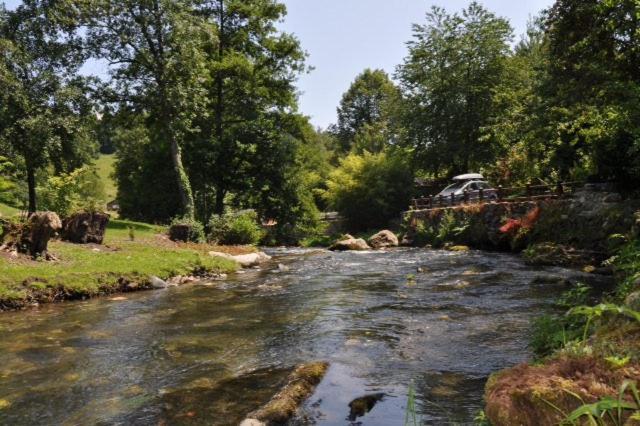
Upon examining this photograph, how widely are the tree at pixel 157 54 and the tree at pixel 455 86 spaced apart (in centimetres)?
2072

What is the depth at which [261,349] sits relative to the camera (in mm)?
8586

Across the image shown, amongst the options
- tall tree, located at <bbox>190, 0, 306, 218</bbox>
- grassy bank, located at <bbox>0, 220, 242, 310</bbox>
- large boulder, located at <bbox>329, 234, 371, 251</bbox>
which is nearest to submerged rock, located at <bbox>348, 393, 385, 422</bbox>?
grassy bank, located at <bbox>0, 220, 242, 310</bbox>

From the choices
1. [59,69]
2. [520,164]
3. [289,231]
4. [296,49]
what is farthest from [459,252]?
[59,69]

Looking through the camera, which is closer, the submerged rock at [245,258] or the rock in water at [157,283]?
the rock in water at [157,283]

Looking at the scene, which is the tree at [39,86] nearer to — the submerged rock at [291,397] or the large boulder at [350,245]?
the large boulder at [350,245]

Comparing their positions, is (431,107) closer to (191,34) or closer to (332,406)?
(191,34)

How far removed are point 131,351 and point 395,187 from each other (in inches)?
1362

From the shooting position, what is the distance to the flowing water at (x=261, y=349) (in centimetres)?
603

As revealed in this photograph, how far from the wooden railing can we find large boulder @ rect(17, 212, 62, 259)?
66.8 feet

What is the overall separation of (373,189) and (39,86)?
2446cm

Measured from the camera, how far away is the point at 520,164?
33375 mm

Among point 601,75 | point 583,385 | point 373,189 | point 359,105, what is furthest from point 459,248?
point 359,105

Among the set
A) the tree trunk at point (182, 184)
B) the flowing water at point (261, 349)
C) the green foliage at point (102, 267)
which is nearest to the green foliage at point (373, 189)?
the tree trunk at point (182, 184)

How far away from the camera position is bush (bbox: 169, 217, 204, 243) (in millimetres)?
25766
